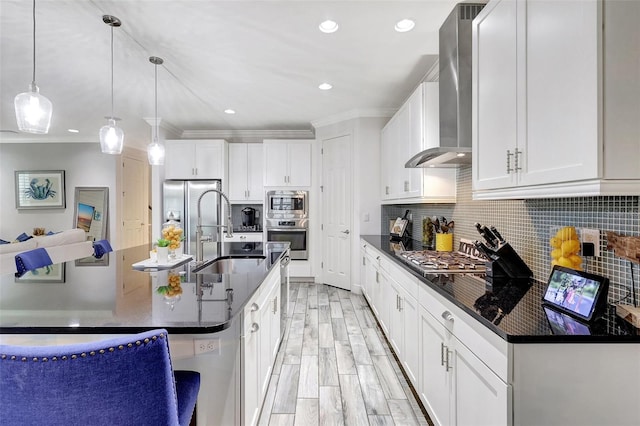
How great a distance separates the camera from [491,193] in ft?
5.37

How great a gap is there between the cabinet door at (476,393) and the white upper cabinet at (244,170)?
14.9 feet

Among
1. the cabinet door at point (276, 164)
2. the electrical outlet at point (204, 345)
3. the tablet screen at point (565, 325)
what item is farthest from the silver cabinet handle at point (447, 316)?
the cabinet door at point (276, 164)

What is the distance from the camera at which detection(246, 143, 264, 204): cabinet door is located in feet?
18.0

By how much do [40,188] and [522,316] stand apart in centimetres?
855

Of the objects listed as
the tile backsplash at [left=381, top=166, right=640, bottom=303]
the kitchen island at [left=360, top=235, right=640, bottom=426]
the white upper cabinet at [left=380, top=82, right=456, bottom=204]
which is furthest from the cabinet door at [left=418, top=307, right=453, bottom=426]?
the white upper cabinet at [left=380, top=82, right=456, bottom=204]

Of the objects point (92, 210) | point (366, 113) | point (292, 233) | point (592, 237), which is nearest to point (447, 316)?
point (592, 237)

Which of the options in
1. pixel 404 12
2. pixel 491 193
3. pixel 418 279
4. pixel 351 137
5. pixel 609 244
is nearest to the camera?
pixel 609 244

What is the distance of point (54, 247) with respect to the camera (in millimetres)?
3477

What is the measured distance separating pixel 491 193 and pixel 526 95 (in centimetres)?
50

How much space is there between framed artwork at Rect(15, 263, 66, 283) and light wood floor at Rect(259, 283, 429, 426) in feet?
4.50

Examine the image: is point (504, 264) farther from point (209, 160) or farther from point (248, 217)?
point (209, 160)

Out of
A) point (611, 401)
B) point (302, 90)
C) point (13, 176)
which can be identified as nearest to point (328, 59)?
point (302, 90)

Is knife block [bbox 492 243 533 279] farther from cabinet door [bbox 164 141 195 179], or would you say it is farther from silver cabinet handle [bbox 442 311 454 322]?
cabinet door [bbox 164 141 195 179]

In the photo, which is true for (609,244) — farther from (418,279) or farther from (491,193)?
(418,279)
